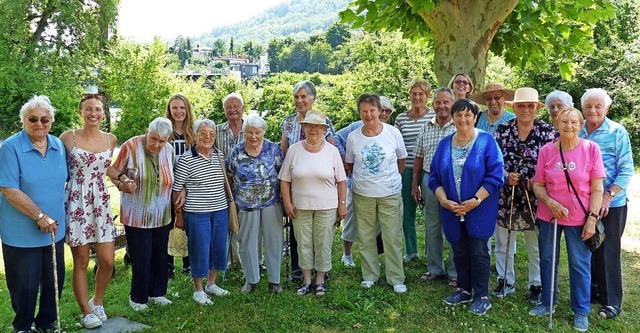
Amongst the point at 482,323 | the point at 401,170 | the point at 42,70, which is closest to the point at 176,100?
the point at 401,170

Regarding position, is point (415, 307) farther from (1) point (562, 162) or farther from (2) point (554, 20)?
(2) point (554, 20)

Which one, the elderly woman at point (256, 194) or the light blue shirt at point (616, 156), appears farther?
the elderly woman at point (256, 194)

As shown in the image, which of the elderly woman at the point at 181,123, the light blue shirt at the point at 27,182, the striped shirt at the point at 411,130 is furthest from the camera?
the striped shirt at the point at 411,130

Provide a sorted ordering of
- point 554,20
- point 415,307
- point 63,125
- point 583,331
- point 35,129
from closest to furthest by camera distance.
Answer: point 35,129, point 583,331, point 415,307, point 554,20, point 63,125

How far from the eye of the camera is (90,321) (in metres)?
4.20

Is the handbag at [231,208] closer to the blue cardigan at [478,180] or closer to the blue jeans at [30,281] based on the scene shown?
the blue jeans at [30,281]

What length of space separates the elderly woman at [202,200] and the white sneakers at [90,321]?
0.91 metres

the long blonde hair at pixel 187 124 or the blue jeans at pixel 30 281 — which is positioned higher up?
the long blonde hair at pixel 187 124

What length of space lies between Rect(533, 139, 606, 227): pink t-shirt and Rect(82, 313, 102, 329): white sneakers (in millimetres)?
4076

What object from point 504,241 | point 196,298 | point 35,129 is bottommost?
point 196,298

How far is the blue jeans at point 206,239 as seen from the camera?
183 inches

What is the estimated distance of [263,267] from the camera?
230 inches

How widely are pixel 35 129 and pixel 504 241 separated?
14.5 ft

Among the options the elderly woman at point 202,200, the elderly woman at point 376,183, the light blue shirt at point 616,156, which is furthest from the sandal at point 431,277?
the elderly woman at point 202,200
